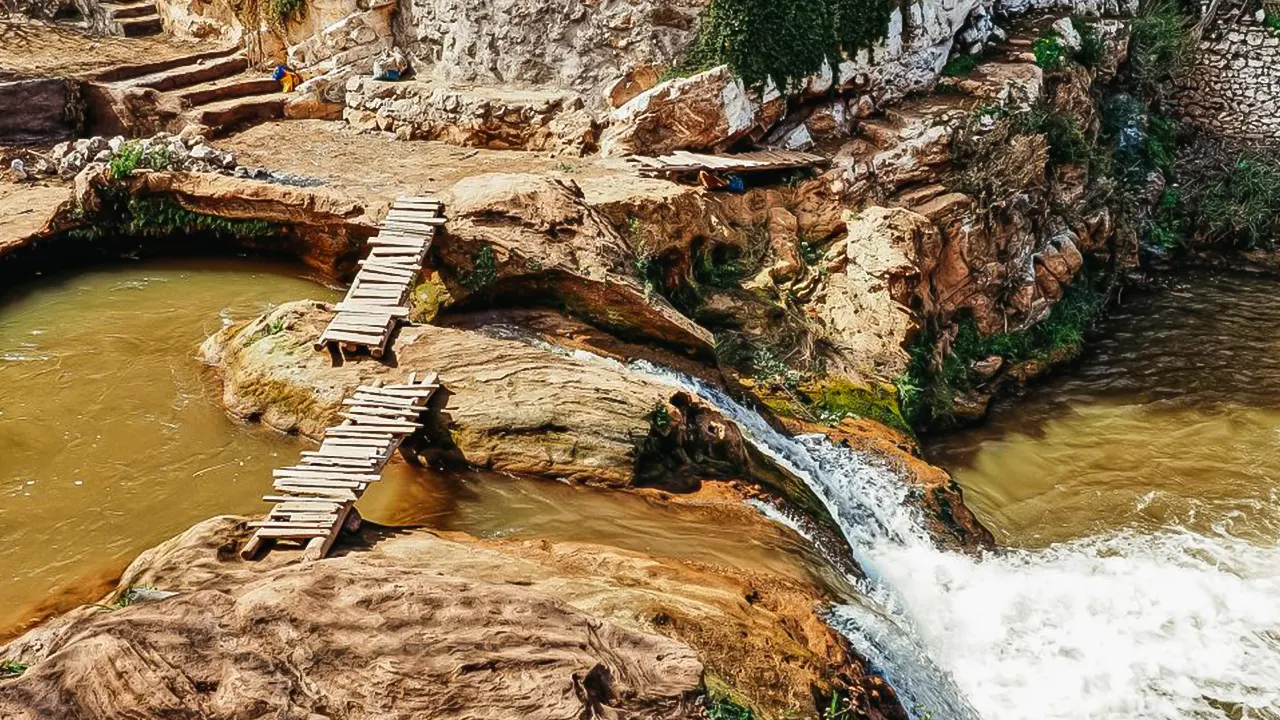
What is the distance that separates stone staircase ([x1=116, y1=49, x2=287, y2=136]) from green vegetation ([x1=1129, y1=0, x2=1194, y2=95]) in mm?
12086

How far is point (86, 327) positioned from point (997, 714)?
8.24m

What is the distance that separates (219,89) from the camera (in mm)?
14453

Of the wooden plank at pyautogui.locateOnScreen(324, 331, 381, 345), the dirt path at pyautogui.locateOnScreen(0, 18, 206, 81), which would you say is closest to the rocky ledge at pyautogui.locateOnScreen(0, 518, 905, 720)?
the wooden plank at pyautogui.locateOnScreen(324, 331, 381, 345)

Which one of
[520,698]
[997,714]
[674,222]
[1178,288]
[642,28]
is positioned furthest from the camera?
[1178,288]

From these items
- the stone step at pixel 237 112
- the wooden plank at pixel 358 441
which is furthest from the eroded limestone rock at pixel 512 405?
the stone step at pixel 237 112

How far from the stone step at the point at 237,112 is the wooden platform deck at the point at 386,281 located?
5298 millimetres

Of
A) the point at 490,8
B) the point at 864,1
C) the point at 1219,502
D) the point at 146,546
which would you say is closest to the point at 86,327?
the point at 146,546

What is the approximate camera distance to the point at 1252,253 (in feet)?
48.6

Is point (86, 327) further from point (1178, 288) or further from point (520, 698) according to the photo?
point (1178, 288)

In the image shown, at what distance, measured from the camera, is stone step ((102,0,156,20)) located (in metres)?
17.7

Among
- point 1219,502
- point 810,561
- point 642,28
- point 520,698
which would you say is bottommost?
point 1219,502

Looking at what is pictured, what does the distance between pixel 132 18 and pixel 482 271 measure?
1198 centimetres

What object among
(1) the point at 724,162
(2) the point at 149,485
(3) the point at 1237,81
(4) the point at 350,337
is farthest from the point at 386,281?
(3) the point at 1237,81

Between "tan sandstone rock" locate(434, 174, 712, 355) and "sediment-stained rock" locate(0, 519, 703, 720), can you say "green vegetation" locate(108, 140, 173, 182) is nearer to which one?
"tan sandstone rock" locate(434, 174, 712, 355)
